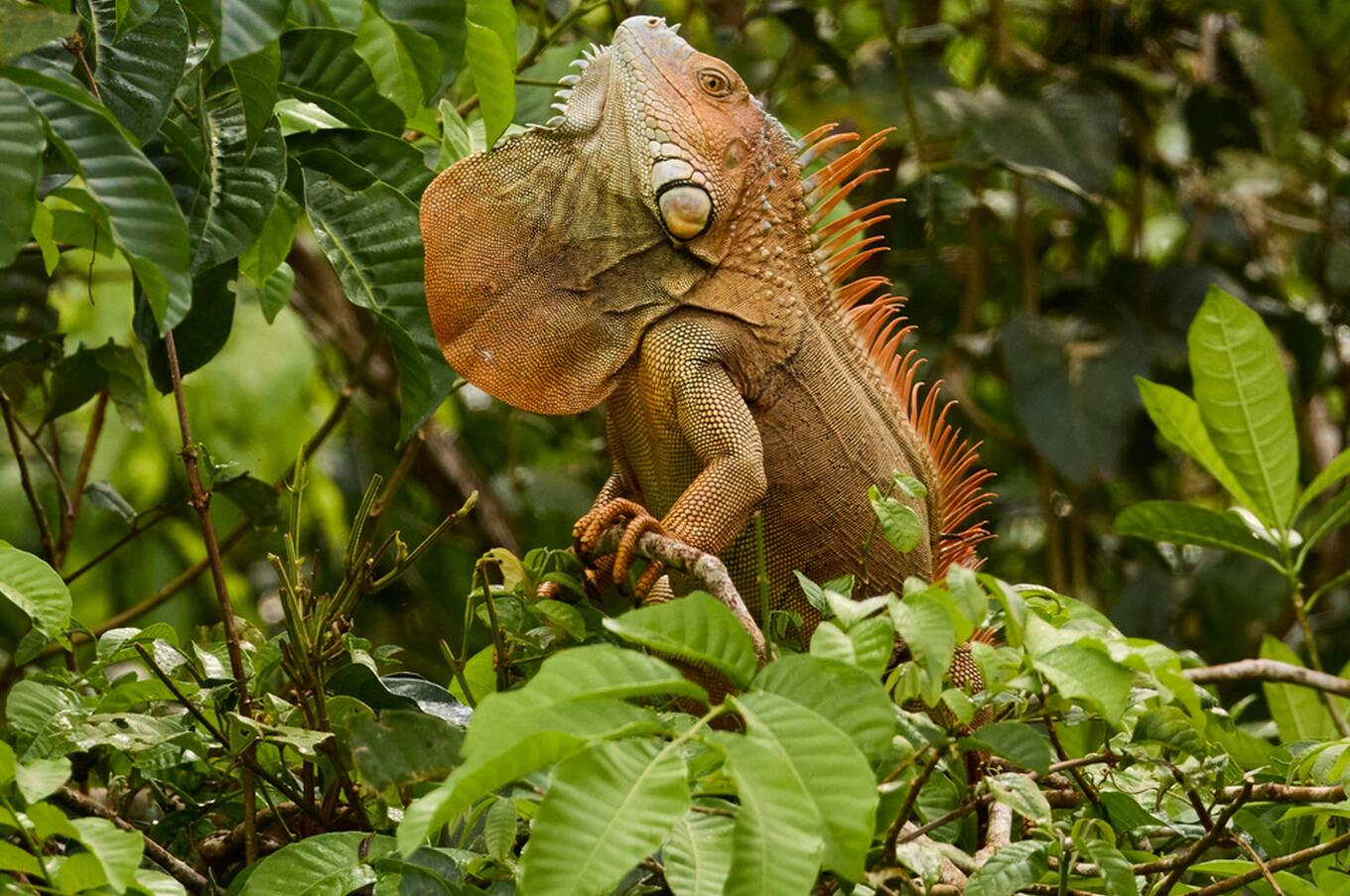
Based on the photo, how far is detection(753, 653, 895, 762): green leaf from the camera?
4.00 ft

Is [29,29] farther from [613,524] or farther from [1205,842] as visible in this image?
[1205,842]

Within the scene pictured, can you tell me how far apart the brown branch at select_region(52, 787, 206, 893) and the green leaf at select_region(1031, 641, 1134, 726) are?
945mm

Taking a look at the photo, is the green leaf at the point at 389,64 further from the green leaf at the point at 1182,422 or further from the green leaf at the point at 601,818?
the green leaf at the point at 1182,422

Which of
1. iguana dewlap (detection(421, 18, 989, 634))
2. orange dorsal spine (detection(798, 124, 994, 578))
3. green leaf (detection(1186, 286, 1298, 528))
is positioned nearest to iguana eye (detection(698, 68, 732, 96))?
iguana dewlap (detection(421, 18, 989, 634))

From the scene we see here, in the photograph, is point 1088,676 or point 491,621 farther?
point 491,621

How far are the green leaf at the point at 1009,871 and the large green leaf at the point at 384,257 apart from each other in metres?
0.96

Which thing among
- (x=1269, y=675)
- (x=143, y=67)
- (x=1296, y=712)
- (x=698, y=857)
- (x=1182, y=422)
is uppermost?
(x=143, y=67)

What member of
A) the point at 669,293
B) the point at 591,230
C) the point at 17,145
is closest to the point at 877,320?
the point at 669,293

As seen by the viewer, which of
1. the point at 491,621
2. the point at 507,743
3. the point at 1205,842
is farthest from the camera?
the point at 491,621

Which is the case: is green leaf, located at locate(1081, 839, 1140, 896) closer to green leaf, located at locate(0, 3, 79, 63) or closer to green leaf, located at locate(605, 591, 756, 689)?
green leaf, located at locate(605, 591, 756, 689)

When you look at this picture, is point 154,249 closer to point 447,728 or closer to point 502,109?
point 447,728

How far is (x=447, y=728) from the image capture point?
142 cm

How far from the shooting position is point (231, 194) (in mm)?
1829

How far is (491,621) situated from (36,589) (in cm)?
51
